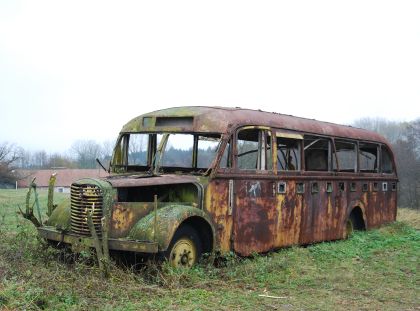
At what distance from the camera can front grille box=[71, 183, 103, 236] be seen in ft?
20.9

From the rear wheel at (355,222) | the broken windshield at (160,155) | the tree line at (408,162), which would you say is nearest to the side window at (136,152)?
the broken windshield at (160,155)

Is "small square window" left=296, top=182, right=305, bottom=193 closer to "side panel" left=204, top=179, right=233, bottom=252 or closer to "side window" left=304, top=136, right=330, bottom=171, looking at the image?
"side window" left=304, top=136, right=330, bottom=171

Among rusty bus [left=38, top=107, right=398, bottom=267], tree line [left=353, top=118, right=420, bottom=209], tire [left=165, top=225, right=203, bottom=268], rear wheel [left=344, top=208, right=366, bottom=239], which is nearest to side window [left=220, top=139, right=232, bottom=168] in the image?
rusty bus [left=38, top=107, right=398, bottom=267]

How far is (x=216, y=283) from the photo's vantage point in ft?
20.5

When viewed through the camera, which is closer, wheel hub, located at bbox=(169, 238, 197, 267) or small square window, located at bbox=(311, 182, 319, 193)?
wheel hub, located at bbox=(169, 238, 197, 267)

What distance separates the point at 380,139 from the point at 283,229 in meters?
5.21

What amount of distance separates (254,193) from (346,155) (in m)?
4.61

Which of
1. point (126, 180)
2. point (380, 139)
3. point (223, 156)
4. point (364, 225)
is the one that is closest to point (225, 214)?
point (223, 156)

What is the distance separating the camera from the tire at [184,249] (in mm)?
6488

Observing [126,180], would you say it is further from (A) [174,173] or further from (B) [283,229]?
(B) [283,229]

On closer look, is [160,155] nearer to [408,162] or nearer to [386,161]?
[386,161]

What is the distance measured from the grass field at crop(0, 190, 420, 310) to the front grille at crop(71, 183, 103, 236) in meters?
0.43

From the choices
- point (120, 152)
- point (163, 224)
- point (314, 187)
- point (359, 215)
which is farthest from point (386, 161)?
point (163, 224)

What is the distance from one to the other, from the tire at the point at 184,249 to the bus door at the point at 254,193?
872 mm
